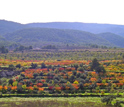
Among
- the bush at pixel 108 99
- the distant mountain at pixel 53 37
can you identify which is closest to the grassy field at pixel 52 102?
the bush at pixel 108 99

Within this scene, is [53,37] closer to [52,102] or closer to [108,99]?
[52,102]

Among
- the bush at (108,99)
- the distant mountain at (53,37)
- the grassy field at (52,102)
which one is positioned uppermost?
the distant mountain at (53,37)

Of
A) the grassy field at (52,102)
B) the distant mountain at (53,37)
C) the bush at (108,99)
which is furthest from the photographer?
the distant mountain at (53,37)

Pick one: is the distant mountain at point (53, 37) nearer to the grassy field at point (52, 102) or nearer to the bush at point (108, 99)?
the grassy field at point (52, 102)

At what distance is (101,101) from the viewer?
26.3 m

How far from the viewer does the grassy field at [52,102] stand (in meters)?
25.2

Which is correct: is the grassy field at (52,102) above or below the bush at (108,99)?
below

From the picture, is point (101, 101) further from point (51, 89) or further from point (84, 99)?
point (51, 89)

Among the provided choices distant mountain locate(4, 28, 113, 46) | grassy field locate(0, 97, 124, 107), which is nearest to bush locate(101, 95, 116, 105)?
grassy field locate(0, 97, 124, 107)

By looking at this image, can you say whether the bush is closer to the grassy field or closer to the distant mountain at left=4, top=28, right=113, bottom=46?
the grassy field

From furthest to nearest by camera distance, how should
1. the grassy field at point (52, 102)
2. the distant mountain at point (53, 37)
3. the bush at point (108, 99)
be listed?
the distant mountain at point (53, 37), the bush at point (108, 99), the grassy field at point (52, 102)

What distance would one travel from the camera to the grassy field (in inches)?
992

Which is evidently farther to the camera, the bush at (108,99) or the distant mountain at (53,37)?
the distant mountain at (53,37)

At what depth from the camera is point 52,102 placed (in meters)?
26.3
